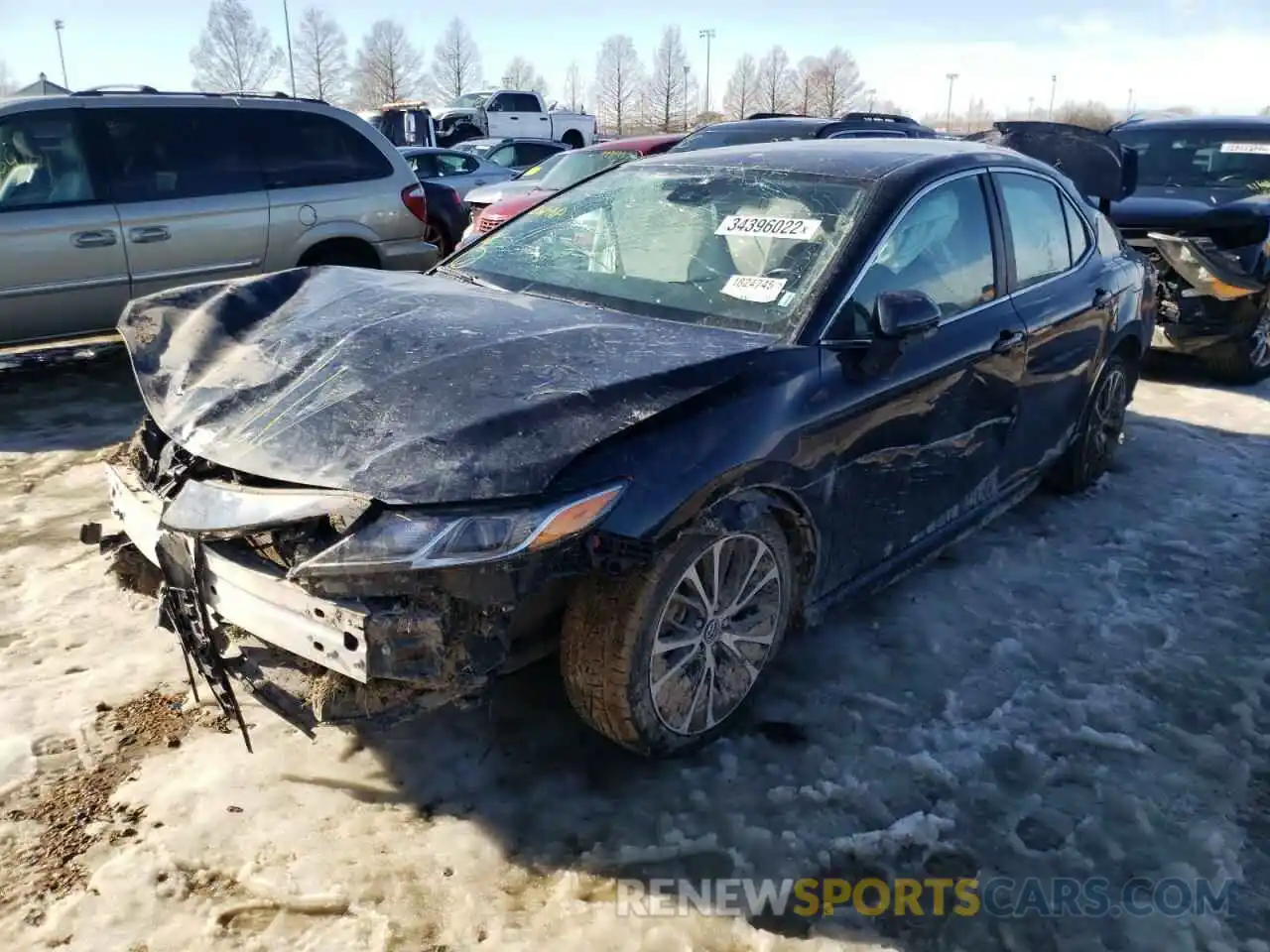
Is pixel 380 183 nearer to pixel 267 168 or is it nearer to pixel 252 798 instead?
pixel 267 168

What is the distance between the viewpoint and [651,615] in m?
2.65

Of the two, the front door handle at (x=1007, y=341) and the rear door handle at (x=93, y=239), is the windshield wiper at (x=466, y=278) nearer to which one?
the front door handle at (x=1007, y=341)

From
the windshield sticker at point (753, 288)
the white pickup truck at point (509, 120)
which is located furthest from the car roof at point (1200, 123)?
the white pickup truck at point (509, 120)

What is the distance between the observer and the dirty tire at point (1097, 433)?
5.00 m

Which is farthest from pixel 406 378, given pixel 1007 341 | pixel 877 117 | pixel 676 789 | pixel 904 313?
pixel 877 117

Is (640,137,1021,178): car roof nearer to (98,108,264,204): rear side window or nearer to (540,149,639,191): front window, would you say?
(98,108,264,204): rear side window

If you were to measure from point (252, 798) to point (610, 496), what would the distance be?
1362 mm

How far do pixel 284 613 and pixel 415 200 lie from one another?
5856 mm

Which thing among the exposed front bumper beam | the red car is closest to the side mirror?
the exposed front bumper beam

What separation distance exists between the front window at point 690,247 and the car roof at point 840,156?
0.07m

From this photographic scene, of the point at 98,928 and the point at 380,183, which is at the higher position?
the point at 380,183

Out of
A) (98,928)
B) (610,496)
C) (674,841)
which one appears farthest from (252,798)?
(610,496)

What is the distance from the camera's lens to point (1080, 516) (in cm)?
495

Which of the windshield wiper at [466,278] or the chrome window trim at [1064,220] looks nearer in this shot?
the windshield wiper at [466,278]
